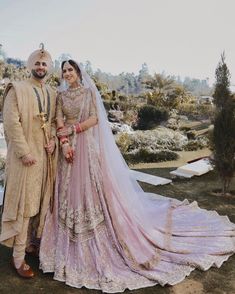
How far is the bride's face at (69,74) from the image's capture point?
3.79 m

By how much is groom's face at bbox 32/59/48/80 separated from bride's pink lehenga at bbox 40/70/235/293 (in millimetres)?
343

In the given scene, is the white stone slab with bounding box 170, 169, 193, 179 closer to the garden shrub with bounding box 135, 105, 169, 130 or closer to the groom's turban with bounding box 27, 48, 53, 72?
the groom's turban with bounding box 27, 48, 53, 72

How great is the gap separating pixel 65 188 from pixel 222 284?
187cm

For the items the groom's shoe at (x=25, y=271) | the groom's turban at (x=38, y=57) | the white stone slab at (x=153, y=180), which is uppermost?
the groom's turban at (x=38, y=57)

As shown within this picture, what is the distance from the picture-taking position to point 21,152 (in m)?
3.49

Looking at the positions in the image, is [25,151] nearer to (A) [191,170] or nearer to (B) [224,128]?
(B) [224,128]

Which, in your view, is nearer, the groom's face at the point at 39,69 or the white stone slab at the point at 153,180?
the groom's face at the point at 39,69

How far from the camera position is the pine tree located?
20.8 feet

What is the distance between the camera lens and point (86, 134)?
3939mm

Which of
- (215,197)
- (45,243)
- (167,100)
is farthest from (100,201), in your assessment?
(167,100)

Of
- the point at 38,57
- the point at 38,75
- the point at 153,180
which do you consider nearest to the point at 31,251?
the point at 38,75

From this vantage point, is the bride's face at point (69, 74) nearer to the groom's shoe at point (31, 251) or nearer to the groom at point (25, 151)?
the groom at point (25, 151)

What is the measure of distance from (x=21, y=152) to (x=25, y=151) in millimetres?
41

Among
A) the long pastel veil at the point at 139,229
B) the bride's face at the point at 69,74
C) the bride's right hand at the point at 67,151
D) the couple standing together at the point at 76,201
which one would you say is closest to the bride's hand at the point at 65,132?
the couple standing together at the point at 76,201
